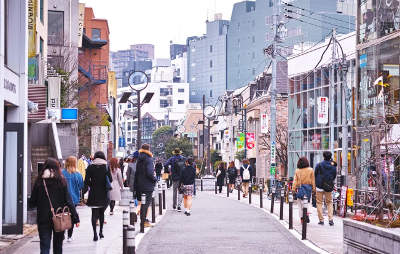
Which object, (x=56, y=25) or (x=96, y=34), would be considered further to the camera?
(x=96, y=34)

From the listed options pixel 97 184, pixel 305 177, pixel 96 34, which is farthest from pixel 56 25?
pixel 97 184

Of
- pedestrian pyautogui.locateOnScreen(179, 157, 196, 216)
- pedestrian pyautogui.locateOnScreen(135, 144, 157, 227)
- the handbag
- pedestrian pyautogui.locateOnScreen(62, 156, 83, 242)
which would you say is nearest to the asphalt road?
pedestrian pyautogui.locateOnScreen(179, 157, 196, 216)

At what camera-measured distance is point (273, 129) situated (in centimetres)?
3859

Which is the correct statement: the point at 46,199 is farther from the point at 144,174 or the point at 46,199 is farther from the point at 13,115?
the point at 13,115

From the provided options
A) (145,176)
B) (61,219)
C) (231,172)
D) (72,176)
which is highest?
(72,176)

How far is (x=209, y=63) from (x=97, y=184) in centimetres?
13520

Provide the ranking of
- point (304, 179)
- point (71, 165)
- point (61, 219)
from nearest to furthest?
point (61, 219), point (71, 165), point (304, 179)

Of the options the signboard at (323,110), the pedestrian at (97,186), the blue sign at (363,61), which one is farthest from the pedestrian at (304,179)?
the signboard at (323,110)

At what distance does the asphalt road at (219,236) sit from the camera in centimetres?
1497

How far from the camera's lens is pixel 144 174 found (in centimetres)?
1947

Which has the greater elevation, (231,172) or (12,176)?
(12,176)

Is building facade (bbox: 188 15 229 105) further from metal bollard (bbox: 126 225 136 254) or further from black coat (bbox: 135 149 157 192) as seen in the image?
metal bollard (bbox: 126 225 136 254)

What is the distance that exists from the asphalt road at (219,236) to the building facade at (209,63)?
119853mm

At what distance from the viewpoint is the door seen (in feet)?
60.5
